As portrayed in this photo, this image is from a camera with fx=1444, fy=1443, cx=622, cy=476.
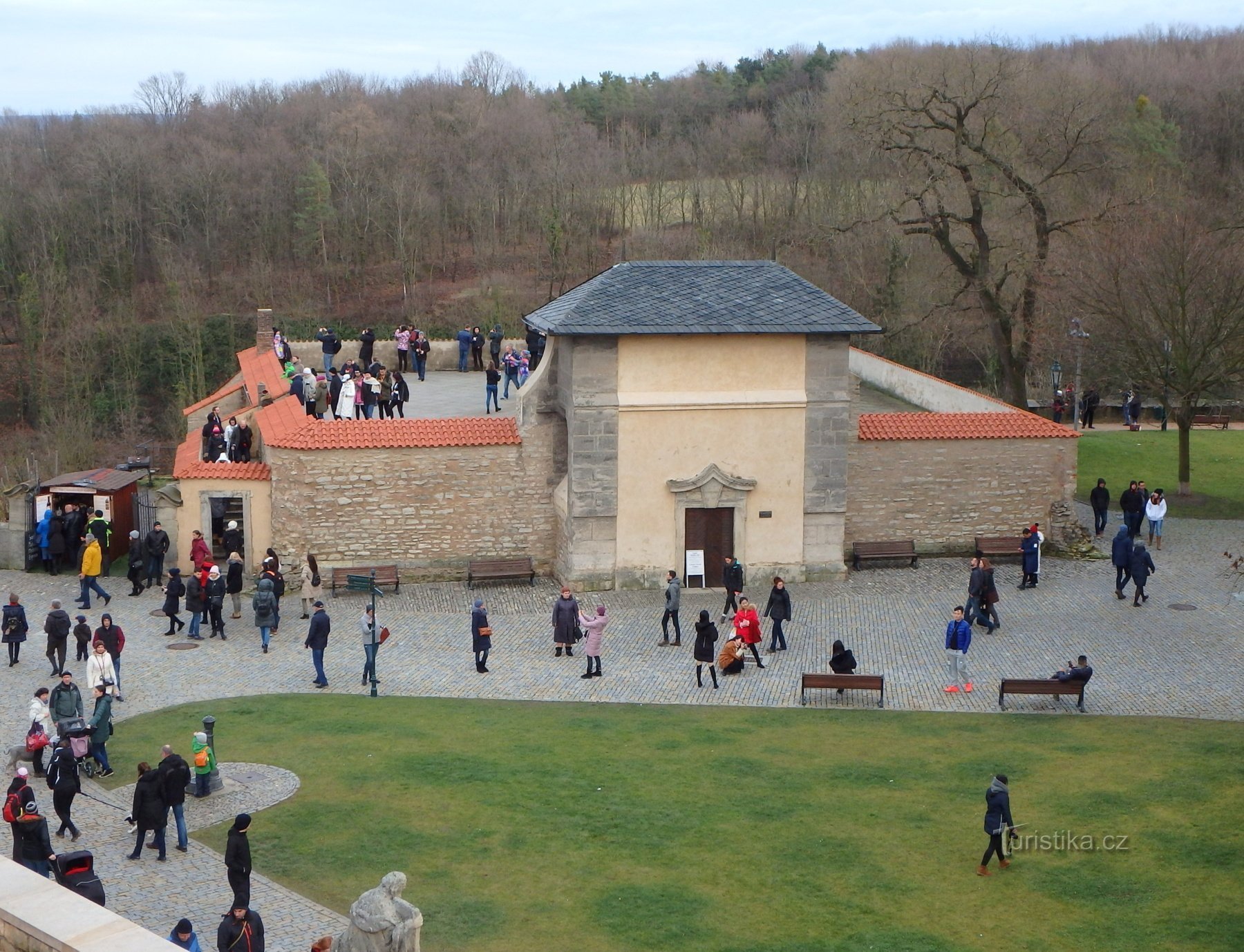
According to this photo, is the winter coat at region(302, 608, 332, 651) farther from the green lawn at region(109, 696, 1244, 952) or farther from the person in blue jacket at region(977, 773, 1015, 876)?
the person in blue jacket at region(977, 773, 1015, 876)

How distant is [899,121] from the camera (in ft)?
133

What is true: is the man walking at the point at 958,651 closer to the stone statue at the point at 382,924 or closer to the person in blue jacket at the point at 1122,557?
the person in blue jacket at the point at 1122,557

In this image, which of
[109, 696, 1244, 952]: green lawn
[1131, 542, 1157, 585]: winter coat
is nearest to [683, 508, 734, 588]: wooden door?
[109, 696, 1244, 952]: green lawn

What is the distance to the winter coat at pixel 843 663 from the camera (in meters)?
21.3

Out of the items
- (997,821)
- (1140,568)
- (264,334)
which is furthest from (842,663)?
(264,334)

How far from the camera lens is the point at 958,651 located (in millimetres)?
21422

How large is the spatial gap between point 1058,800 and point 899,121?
27703 mm

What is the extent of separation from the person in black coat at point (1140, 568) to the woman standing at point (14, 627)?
728 inches

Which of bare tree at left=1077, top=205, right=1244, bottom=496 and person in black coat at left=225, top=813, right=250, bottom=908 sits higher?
bare tree at left=1077, top=205, right=1244, bottom=496

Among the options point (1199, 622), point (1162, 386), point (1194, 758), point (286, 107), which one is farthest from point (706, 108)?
point (1194, 758)

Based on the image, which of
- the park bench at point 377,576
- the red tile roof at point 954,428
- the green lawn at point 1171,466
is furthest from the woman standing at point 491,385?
the green lawn at point 1171,466

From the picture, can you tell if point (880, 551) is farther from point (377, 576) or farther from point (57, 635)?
point (57, 635)

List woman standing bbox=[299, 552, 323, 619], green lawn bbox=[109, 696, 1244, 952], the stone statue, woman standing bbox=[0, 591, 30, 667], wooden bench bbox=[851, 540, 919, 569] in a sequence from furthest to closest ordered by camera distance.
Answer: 1. wooden bench bbox=[851, 540, 919, 569]
2. woman standing bbox=[299, 552, 323, 619]
3. woman standing bbox=[0, 591, 30, 667]
4. green lawn bbox=[109, 696, 1244, 952]
5. the stone statue

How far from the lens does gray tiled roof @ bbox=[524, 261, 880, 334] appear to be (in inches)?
1041
